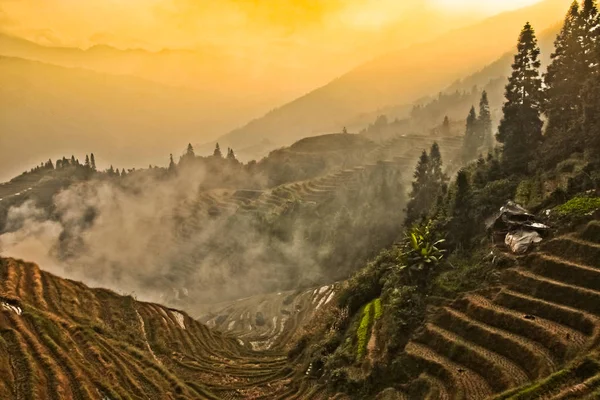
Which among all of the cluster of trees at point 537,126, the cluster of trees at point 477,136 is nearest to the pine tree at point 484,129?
the cluster of trees at point 477,136

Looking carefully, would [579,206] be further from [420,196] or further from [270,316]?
[270,316]

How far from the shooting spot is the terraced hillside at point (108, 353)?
28.8m

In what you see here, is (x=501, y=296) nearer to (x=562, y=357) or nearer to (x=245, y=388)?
(x=562, y=357)

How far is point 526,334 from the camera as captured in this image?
24.3m

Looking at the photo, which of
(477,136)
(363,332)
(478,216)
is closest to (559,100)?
(478,216)

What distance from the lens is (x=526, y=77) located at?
55031 mm

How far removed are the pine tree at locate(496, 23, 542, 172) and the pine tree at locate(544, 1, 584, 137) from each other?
1552mm

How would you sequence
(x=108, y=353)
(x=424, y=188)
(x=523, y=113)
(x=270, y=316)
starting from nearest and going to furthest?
(x=108, y=353), (x=523, y=113), (x=424, y=188), (x=270, y=316)

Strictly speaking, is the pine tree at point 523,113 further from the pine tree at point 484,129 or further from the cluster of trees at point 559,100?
the pine tree at point 484,129

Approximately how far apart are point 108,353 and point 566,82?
5569 centimetres

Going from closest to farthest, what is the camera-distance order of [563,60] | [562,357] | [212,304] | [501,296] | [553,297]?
[562,357], [553,297], [501,296], [563,60], [212,304]

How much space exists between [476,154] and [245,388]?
312ft

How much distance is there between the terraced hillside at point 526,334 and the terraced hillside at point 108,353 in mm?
14229

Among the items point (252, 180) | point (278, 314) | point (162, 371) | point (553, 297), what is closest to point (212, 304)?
point (278, 314)
